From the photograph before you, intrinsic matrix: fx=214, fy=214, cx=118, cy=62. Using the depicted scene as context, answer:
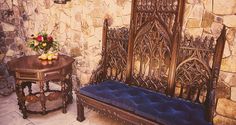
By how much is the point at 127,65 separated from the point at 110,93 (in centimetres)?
57

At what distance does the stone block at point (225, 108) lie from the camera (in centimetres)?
258

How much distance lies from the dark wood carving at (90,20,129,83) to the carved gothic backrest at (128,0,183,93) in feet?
0.59

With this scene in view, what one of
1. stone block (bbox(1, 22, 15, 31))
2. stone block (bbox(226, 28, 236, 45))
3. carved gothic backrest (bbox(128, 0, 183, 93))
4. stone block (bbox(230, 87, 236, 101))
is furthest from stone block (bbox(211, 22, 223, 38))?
stone block (bbox(1, 22, 15, 31))

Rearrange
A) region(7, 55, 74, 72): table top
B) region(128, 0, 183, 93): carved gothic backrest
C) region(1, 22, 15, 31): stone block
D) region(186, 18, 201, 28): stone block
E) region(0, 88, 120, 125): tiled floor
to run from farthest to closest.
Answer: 1. region(1, 22, 15, 31): stone block
2. region(0, 88, 120, 125): tiled floor
3. region(7, 55, 74, 72): table top
4. region(128, 0, 183, 93): carved gothic backrest
5. region(186, 18, 201, 28): stone block

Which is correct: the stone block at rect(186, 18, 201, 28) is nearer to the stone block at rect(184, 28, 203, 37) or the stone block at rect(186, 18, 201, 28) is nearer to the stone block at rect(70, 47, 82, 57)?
the stone block at rect(184, 28, 203, 37)

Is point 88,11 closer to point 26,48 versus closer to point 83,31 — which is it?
point 83,31

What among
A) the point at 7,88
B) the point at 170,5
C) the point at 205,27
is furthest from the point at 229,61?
the point at 7,88

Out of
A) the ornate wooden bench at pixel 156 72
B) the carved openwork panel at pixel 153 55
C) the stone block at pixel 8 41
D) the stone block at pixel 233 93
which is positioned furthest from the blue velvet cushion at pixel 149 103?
the stone block at pixel 8 41

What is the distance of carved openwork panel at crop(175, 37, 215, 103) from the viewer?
2.59m

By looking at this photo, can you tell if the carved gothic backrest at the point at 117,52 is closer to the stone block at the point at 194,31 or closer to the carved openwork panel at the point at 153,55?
the carved openwork panel at the point at 153,55

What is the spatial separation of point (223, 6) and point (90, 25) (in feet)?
7.24

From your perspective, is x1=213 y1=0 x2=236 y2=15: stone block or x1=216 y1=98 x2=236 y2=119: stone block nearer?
x1=213 y1=0 x2=236 y2=15: stone block

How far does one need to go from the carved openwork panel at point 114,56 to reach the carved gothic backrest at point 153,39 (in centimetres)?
18

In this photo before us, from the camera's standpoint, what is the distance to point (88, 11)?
3.83 meters
